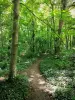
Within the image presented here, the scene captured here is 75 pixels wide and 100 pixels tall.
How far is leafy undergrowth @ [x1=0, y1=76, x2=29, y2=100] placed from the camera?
29.2 ft

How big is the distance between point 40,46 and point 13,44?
20.0 m

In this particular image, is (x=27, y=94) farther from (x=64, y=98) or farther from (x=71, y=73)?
(x=71, y=73)

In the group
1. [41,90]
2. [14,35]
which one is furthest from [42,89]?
[14,35]

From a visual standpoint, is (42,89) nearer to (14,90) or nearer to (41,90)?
(41,90)

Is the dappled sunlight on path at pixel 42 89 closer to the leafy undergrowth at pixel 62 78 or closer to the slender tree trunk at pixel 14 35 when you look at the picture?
the leafy undergrowth at pixel 62 78

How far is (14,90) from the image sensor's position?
945cm

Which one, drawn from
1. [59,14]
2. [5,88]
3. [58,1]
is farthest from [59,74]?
[58,1]

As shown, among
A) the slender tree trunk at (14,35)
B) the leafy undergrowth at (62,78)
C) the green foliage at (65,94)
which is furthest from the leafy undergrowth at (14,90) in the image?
the leafy undergrowth at (62,78)

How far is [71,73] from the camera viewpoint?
13812 mm

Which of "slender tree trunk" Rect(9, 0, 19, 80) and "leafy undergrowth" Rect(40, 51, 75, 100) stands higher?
"slender tree trunk" Rect(9, 0, 19, 80)

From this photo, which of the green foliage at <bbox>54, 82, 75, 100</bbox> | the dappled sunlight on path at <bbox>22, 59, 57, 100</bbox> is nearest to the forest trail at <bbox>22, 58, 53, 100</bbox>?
the dappled sunlight on path at <bbox>22, 59, 57, 100</bbox>

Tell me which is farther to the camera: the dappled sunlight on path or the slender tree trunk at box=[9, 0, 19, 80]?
the dappled sunlight on path

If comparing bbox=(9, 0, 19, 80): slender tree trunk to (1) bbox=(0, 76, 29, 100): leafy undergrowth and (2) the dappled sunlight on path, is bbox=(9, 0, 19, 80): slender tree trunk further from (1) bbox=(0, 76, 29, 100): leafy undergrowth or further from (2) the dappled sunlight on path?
(2) the dappled sunlight on path

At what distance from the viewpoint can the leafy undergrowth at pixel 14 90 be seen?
29.2 feet
